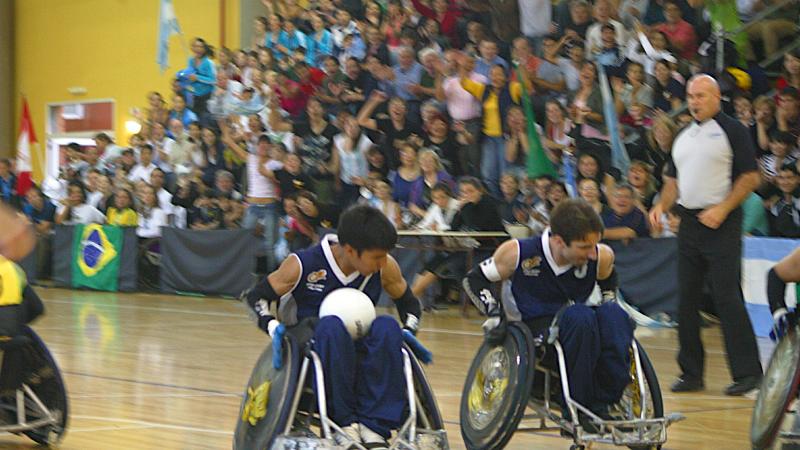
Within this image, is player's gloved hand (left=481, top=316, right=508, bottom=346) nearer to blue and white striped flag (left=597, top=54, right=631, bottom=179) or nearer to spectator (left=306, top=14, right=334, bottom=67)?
blue and white striped flag (left=597, top=54, right=631, bottom=179)

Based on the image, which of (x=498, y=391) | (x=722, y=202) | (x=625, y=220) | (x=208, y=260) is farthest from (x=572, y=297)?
(x=208, y=260)

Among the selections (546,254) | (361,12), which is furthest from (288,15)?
(546,254)

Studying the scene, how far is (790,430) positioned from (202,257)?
1195cm

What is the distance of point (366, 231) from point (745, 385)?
3.48 m

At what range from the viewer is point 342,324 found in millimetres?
4918

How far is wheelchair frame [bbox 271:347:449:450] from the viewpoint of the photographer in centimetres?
475

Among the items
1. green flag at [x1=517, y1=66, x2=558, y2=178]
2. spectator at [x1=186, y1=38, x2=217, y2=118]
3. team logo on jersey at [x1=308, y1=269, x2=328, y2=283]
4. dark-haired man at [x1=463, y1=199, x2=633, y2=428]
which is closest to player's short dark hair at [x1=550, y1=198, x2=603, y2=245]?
dark-haired man at [x1=463, y1=199, x2=633, y2=428]

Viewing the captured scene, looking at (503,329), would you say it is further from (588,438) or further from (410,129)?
(410,129)

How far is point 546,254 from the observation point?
5.83m

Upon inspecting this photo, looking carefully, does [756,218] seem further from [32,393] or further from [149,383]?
[32,393]

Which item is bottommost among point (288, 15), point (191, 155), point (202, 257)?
point (202, 257)

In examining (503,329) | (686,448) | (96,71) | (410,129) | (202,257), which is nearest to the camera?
(503,329)

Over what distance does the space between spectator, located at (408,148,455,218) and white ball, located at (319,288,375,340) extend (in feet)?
29.7

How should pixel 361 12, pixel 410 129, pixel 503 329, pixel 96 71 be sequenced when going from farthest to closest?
1. pixel 96 71
2. pixel 361 12
3. pixel 410 129
4. pixel 503 329
